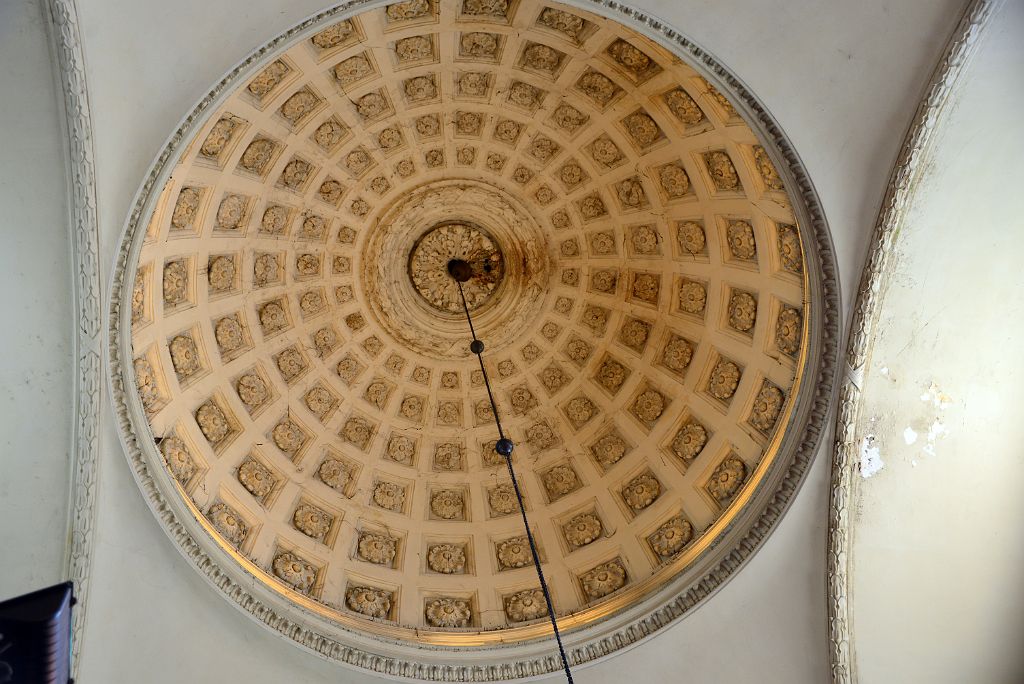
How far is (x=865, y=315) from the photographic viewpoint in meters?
8.18

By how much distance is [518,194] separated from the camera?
11766 mm

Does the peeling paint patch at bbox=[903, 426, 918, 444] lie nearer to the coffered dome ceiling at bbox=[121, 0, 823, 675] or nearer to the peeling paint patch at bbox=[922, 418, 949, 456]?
the peeling paint patch at bbox=[922, 418, 949, 456]

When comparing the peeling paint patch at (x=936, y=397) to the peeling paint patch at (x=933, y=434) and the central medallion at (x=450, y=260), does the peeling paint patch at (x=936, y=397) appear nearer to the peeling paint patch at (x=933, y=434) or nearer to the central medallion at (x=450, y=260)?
the peeling paint patch at (x=933, y=434)

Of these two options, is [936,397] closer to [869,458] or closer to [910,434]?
[910,434]

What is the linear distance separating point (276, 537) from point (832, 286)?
7.75 meters

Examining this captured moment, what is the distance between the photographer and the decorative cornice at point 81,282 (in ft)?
20.2

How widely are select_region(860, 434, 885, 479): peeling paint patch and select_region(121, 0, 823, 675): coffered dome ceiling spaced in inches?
28.6

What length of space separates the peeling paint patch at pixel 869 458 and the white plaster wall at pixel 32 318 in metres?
8.54

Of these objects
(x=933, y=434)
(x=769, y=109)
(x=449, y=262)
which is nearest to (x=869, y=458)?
(x=933, y=434)

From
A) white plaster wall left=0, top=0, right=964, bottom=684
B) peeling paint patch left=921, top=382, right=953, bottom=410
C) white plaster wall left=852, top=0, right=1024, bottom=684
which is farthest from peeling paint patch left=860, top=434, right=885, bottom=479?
peeling paint patch left=921, top=382, right=953, bottom=410

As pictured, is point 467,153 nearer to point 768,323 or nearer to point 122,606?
point 768,323

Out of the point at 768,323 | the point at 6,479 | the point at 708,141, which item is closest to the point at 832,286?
the point at 768,323

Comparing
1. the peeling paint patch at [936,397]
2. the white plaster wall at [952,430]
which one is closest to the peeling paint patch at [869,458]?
the white plaster wall at [952,430]

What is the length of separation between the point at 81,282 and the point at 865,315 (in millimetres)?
7990
